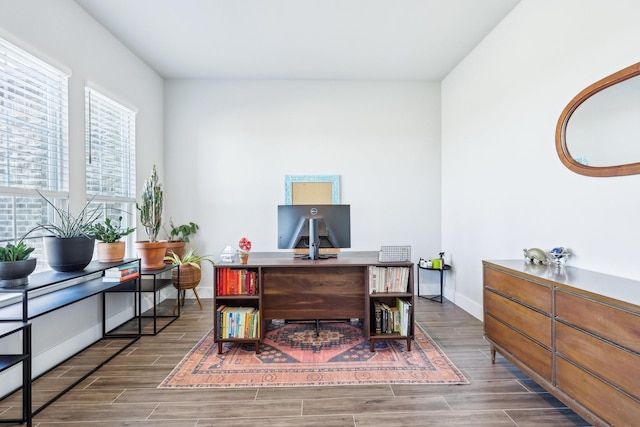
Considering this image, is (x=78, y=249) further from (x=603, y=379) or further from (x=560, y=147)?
(x=560, y=147)

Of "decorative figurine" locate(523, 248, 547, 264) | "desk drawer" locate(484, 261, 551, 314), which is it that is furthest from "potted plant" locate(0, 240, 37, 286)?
"decorative figurine" locate(523, 248, 547, 264)

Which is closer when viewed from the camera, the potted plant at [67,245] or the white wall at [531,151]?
the white wall at [531,151]

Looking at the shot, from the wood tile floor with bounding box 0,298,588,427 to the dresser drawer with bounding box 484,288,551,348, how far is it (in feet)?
1.49

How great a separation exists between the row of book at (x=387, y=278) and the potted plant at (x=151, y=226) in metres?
2.30

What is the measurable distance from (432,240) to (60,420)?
4308 millimetres

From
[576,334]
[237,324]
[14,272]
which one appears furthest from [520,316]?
[14,272]

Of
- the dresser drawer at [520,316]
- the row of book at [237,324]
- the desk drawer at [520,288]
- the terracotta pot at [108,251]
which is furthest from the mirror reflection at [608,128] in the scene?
the terracotta pot at [108,251]

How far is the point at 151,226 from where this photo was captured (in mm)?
3455

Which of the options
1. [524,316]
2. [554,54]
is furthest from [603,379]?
[554,54]

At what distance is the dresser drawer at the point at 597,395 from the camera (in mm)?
1432

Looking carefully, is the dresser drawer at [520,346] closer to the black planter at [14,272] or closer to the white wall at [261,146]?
the white wall at [261,146]

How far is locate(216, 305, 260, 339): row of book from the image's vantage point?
8.98 ft

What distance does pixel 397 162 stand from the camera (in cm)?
457

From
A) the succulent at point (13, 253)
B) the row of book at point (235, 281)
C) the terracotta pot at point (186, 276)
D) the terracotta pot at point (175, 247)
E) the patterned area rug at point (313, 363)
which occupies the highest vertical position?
the succulent at point (13, 253)
